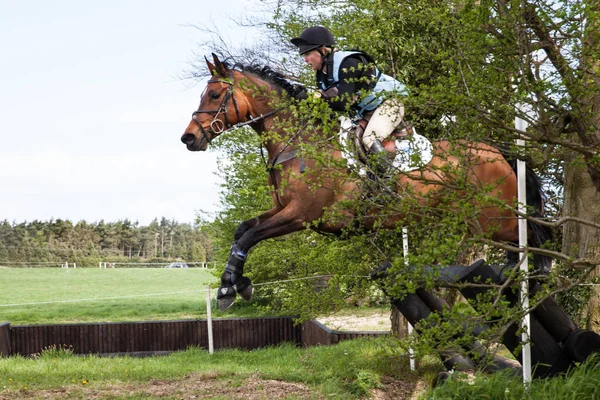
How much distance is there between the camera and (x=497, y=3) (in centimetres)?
366

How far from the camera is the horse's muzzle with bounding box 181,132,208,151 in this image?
5.33 metres

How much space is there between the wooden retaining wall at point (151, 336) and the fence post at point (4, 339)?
29cm

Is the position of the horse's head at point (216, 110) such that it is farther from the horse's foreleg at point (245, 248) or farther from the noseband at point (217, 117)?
the horse's foreleg at point (245, 248)

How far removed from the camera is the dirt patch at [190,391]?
5.96 m

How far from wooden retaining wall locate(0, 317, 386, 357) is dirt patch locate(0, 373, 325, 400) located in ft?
19.2

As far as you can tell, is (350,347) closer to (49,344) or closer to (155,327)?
(155,327)

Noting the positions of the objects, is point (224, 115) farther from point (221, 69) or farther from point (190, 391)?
point (190, 391)

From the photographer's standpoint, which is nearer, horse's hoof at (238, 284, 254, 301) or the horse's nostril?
horse's hoof at (238, 284, 254, 301)

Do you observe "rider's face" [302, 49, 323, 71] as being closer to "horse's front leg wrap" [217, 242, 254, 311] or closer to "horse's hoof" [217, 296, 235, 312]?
"horse's front leg wrap" [217, 242, 254, 311]

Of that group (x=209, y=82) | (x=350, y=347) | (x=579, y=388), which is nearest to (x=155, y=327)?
(x=350, y=347)

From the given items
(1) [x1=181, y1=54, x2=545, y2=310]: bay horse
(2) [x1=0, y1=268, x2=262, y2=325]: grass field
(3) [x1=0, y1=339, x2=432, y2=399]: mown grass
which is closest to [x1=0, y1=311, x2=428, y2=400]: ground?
(3) [x1=0, y1=339, x2=432, y2=399]: mown grass

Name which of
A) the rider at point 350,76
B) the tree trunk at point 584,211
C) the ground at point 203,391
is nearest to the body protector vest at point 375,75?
the rider at point 350,76

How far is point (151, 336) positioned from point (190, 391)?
6811mm

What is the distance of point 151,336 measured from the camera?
1266 cm
